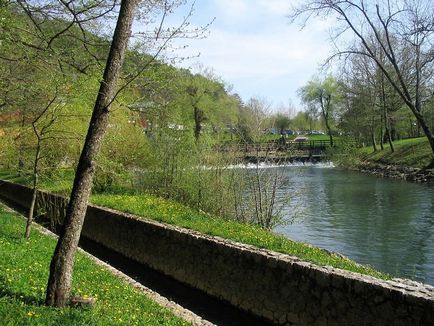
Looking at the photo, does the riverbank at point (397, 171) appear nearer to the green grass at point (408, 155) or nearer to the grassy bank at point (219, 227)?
the green grass at point (408, 155)

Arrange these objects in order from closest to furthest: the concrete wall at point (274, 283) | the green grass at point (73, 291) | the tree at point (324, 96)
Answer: the green grass at point (73, 291) < the concrete wall at point (274, 283) < the tree at point (324, 96)

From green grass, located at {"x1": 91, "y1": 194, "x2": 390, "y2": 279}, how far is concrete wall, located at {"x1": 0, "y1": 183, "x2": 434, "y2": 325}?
0.46 m

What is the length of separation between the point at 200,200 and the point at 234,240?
6508 millimetres

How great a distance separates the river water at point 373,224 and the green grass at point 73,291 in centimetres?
762

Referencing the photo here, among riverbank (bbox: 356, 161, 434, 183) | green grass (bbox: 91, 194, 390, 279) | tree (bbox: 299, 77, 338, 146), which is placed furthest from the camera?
tree (bbox: 299, 77, 338, 146)

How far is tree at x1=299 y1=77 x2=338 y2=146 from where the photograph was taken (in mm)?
77750

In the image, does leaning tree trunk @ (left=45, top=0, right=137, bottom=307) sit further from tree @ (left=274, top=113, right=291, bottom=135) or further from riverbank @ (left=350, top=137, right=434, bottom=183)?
tree @ (left=274, top=113, right=291, bottom=135)

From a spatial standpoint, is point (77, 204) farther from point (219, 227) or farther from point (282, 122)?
point (282, 122)

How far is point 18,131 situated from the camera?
16031mm

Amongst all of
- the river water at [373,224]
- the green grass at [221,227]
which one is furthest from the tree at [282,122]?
the green grass at [221,227]

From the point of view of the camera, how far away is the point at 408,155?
45.9 meters

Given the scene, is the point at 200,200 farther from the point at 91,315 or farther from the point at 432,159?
the point at 432,159

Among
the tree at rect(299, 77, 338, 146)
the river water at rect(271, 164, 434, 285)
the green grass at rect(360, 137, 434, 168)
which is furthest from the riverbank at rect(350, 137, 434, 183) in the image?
the tree at rect(299, 77, 338, 146)

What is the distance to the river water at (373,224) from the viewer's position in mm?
14629
